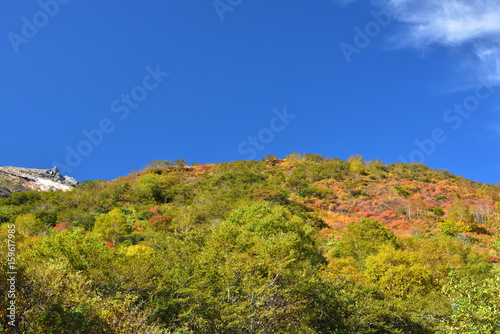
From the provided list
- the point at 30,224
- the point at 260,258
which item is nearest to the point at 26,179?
the point at 30,224

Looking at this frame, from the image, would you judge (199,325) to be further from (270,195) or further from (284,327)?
(270,195)

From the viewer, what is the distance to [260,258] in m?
18.2

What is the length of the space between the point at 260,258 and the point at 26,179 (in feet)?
366

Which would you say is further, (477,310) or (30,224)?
(30,224)

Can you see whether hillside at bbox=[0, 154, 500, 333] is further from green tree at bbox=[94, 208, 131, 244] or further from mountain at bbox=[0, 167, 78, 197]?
mountain at bbox=[0, 167, 78, 197]

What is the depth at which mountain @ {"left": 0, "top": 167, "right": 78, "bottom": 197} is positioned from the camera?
82.1 m

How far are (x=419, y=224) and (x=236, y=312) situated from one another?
2126 inches

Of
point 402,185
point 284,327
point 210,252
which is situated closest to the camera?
point 284,327

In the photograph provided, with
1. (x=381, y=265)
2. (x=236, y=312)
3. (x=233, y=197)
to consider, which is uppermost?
(x=233, y=197)

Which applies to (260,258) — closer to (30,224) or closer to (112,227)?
(112,227)

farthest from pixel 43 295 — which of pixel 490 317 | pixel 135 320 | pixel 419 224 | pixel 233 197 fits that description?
pixel 419 224

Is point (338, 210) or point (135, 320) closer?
point (135, 320)

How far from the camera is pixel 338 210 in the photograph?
220ft

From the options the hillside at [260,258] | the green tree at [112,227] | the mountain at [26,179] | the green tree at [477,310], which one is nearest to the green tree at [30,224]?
the hillside at [260,258]
